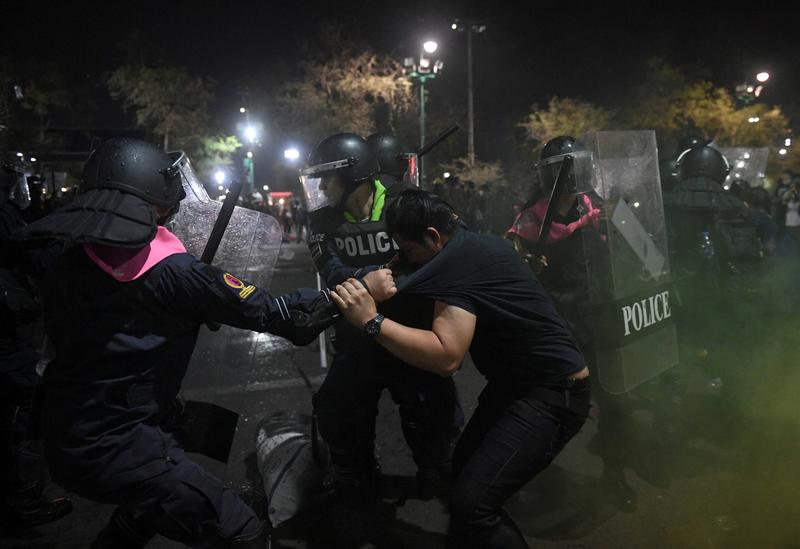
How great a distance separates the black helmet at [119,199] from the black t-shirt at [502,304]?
0.97 metres

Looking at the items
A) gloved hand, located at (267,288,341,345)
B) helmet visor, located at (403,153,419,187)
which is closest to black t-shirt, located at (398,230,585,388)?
gloved hand, located at (267,288,341,345)

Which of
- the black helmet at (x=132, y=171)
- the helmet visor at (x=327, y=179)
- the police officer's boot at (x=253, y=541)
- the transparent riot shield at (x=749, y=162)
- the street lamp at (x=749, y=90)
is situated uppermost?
the street lamp at (x=749, y=90)

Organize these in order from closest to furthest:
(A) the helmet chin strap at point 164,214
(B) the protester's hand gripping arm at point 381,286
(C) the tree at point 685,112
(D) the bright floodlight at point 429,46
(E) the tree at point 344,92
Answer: (A) the helmet chin strap at point 164,214 < (B) the protester's hand gripping arm at point 381,286 < (D) the bright floodlight at point 429,46 < (E) the tree at point 344,92 < (C) the tree at point 685,112

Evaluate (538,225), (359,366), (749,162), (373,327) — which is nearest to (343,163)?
(359,366)

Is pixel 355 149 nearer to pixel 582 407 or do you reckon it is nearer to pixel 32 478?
pixel 582 407

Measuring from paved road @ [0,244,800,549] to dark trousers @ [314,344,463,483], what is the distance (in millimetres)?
274

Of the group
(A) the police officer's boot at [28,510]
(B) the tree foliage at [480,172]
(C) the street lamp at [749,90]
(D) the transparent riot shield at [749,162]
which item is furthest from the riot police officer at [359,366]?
(C) the street lamp at [749,90]

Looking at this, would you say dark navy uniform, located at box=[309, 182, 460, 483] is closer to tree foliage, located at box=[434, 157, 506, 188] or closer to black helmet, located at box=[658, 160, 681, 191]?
black helmet, located at box=[658, 160, 681, 191]

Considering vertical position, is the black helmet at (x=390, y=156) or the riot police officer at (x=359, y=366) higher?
the black helmet at (x=390, y=156)

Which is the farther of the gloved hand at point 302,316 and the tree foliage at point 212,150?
the tree foliage at point 212,150

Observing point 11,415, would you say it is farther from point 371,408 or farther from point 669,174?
point 669,174

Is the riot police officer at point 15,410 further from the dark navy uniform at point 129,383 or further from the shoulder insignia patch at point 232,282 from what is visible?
the shoulder insignia patch at point 232,282

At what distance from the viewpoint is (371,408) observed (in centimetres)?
321

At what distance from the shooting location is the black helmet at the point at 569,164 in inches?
109
